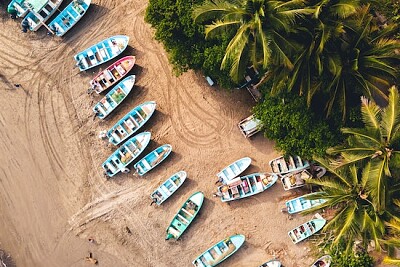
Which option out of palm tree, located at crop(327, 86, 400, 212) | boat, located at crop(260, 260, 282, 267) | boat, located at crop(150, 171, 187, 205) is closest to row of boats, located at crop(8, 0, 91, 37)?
boat, located at crop(150, 171, 187, 205)

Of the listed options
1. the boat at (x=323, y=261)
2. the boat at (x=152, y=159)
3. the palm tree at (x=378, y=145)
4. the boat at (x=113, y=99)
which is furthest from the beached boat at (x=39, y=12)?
the boat at (x=323, y=261)

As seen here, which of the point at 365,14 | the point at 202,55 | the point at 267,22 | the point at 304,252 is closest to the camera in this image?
the point at 267,22

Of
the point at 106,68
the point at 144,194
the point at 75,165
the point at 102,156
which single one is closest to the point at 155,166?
the point at 144,194

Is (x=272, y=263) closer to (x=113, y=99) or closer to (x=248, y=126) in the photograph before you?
(x=248, y=126)

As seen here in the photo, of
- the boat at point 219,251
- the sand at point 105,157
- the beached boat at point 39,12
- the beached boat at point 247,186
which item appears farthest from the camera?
the sand at point 105,157

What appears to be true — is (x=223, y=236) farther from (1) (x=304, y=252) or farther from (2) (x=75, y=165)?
(2) (x=75, y=165)

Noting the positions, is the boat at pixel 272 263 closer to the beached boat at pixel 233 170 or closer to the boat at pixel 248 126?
the beached boat at pixel 233 170

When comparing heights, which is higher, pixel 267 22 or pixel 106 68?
pixel 106 68
